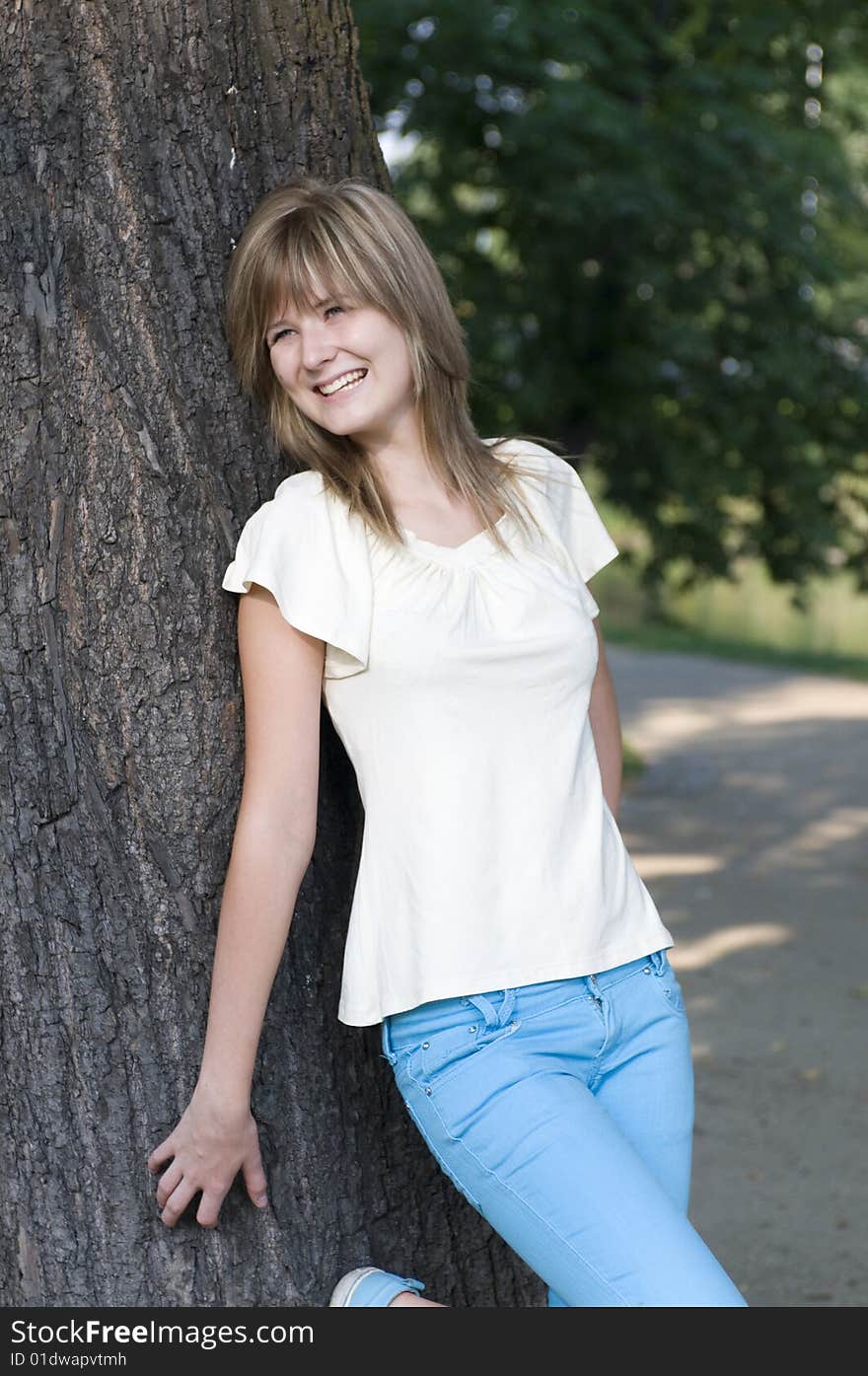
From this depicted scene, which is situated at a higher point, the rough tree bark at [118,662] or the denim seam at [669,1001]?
the rough tree bark at [118,662]

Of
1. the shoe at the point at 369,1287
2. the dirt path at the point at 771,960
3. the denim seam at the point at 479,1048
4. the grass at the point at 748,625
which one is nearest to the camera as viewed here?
the denim seam at the point at 479,1048

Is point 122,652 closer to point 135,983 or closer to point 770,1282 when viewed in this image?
point 135,983

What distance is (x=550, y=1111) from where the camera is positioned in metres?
2.01

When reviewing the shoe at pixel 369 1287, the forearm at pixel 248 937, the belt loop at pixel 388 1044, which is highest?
the forearm at pixel 248 937

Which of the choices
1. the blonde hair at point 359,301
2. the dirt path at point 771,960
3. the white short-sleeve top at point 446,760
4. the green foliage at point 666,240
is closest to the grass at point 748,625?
the dirt path at point 771,960

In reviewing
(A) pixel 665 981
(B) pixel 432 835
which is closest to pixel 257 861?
(B) pixel 432 835

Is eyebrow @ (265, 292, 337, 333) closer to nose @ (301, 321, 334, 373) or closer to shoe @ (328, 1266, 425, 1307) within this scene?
nose @ (301, 321, 334, 373)

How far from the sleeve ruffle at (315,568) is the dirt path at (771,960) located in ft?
8.28

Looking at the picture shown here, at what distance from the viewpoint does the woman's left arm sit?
2619 millimetres

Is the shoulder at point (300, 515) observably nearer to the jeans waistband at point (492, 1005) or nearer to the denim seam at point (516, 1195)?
the jeans waistband at point (492, 1005)

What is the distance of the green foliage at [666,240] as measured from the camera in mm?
7230

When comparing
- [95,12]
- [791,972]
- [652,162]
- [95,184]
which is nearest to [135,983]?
[95,184]

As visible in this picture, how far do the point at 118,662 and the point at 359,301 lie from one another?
0.62m

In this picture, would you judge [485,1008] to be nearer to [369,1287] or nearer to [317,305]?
[369,1287]
